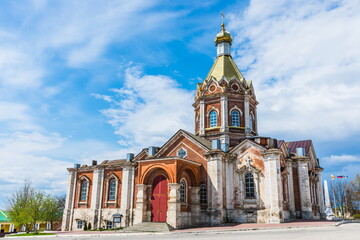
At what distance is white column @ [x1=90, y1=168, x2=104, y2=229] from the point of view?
2899 centimetres

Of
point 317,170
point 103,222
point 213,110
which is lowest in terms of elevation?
Result: point 103,222

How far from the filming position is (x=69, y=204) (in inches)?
1222

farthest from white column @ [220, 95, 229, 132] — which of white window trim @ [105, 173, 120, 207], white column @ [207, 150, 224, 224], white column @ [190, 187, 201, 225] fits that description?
white window trim @ [105, 173, 120, 207]

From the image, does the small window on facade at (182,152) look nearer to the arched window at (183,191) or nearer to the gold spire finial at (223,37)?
the arched window at (183,191)

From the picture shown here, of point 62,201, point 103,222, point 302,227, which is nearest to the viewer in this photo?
point 302,227

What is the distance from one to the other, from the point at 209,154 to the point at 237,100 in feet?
26.0

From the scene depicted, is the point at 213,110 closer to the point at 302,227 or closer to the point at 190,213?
the point at 190,213

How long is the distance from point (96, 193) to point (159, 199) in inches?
375

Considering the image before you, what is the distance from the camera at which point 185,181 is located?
77.4 ft

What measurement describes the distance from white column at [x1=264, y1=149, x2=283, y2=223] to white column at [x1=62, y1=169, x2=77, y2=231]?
19.5 m

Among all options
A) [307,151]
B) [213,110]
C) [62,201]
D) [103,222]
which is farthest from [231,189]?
[62,201]

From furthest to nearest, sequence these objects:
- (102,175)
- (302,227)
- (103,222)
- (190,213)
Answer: (102,175) → (103,222) → (190,213) → (302,227)

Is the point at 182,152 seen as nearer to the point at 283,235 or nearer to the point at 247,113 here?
the point at 247,113

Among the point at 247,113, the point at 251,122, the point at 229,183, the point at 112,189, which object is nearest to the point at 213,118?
the point at 247,113
